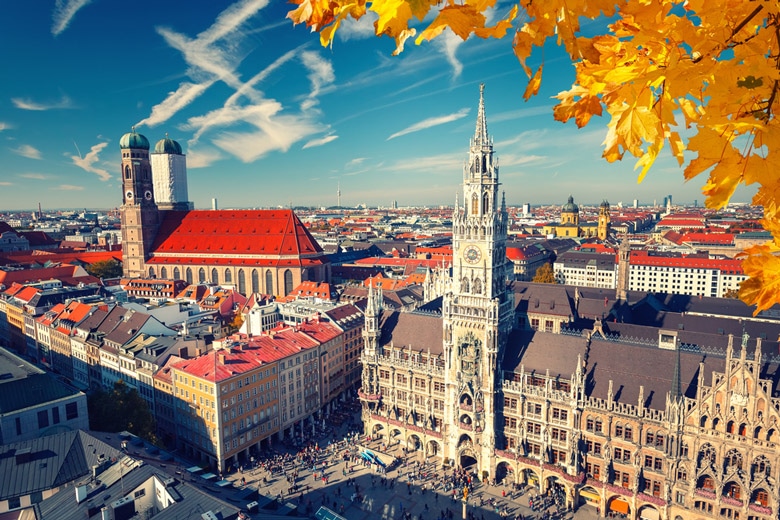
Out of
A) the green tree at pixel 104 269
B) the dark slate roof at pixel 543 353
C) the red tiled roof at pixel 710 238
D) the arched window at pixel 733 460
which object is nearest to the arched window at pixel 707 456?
the arched window at pixel 733 460

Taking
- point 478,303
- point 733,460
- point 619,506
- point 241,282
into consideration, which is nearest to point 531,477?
point 619,506

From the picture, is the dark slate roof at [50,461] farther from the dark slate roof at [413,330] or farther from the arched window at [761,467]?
the arched window at [761,467]

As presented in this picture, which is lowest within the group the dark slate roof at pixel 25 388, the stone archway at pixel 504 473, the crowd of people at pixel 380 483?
the crowd of people at pixel 380 483

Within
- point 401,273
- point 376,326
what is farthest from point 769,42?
point 401,273

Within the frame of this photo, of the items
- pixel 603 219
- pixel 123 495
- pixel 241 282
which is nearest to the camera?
pixel 123 495

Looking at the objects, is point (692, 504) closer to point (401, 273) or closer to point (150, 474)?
point (150, 474)

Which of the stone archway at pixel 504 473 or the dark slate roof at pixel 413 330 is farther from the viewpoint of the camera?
the dark slate roof at pixel 413 330

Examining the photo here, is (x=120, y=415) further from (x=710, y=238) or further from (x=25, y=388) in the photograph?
(x=710, y=238)
